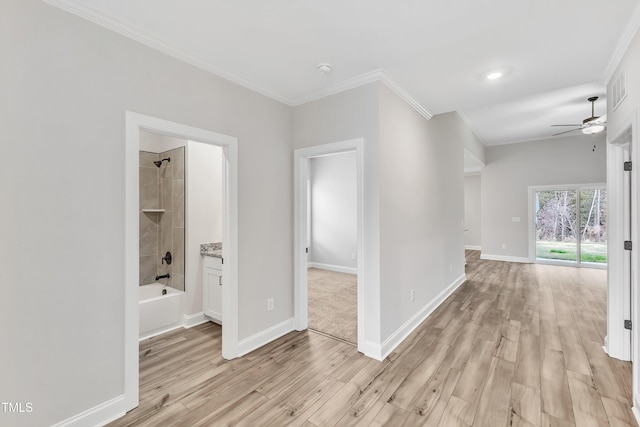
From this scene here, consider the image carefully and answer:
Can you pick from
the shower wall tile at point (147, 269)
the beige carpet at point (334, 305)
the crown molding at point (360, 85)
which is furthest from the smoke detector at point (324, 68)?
the shower wall tile at point (147, 269)

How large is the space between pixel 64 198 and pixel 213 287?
2.02m

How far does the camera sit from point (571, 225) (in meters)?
6.82

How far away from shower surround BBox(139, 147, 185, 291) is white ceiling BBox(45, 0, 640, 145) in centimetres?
171

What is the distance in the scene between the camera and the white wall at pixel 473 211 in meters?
9.71

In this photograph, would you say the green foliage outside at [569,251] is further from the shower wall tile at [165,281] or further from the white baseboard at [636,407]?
the shower wall tile at [165,281]

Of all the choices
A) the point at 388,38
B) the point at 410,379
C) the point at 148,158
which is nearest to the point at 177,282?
the point at 148,158

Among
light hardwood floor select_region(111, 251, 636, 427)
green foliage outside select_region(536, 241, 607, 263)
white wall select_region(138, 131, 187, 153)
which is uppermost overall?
white wall select_region(138, 131, 187, 153)

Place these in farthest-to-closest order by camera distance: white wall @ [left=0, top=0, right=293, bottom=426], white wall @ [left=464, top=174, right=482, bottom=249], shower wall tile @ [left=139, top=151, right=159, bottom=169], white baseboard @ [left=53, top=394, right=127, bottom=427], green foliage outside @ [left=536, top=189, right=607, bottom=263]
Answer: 1. white wall @ [left=464, top=174, right=482, bottom=249]
2. green foliage outside @ [left=536, top=189, right=607, bottom=263]
3. shower wall tile @ [left=139, top=151, right=159, bottom=169]
4. white baseboard @ [left=53, top=394, right=127, bottom=427]
5. white wall @ [left=0, top=0, right=293, bottom=426]

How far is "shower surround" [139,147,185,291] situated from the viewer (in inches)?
142

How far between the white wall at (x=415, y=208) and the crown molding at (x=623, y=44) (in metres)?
1.73

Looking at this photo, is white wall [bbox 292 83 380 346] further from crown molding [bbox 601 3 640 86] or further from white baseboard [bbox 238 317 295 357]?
crown molding [bbox 601 3 640 86]

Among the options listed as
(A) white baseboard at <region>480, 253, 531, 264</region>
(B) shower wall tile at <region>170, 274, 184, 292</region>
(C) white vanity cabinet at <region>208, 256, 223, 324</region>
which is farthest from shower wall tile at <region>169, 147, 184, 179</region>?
(A) white baseboard at <region>480, 253, 531, 264</region>

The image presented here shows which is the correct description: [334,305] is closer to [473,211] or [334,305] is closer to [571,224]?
[571,224]

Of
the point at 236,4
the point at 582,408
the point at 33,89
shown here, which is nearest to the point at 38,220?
the point at 33,89
